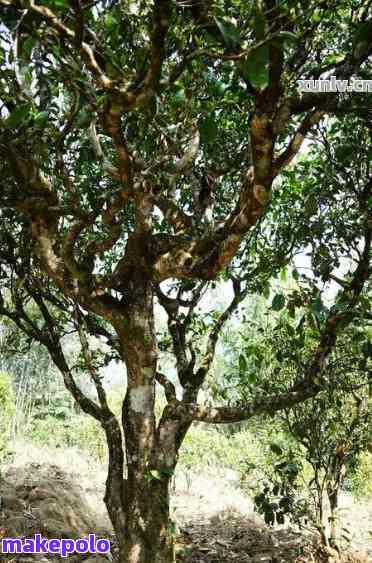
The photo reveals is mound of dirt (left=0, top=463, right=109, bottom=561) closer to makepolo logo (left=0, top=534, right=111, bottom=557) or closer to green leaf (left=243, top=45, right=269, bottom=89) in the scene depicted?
makepolo logo (left=0, top=534, right=111, bottom=557)

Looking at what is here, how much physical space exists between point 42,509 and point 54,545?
65cm

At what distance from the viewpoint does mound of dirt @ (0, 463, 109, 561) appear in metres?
4.70

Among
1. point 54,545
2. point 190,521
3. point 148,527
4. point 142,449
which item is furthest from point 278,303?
point 190,521

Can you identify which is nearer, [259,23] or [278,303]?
[259,23]

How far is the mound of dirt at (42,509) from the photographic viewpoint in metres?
4.70

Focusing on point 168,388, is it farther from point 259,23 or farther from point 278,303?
point 259,23

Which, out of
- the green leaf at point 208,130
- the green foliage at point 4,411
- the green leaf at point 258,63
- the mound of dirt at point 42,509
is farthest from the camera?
the green foliage at point 4,411

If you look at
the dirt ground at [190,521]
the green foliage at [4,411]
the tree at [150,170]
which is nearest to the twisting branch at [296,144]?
the tree at [150,170]

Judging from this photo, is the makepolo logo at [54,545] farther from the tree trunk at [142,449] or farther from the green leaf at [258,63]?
the green leaf at [258,63]

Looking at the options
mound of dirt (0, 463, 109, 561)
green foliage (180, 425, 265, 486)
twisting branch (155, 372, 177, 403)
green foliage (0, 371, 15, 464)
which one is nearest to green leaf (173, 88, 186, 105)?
twisting branch (155, 372, 177, 403)

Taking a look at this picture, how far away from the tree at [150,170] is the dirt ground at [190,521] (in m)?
0.94

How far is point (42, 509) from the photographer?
5.15 m

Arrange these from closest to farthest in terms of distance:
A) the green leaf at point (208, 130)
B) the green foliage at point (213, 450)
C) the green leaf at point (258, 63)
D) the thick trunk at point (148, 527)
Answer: the green leaf at point (258, 63) < the green leaf at point (208, 130) < the thick trunk at point (148, 527) < the green foliage at point (213, 450)

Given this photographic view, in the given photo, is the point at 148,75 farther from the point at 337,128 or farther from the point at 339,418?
the point at 339,418
